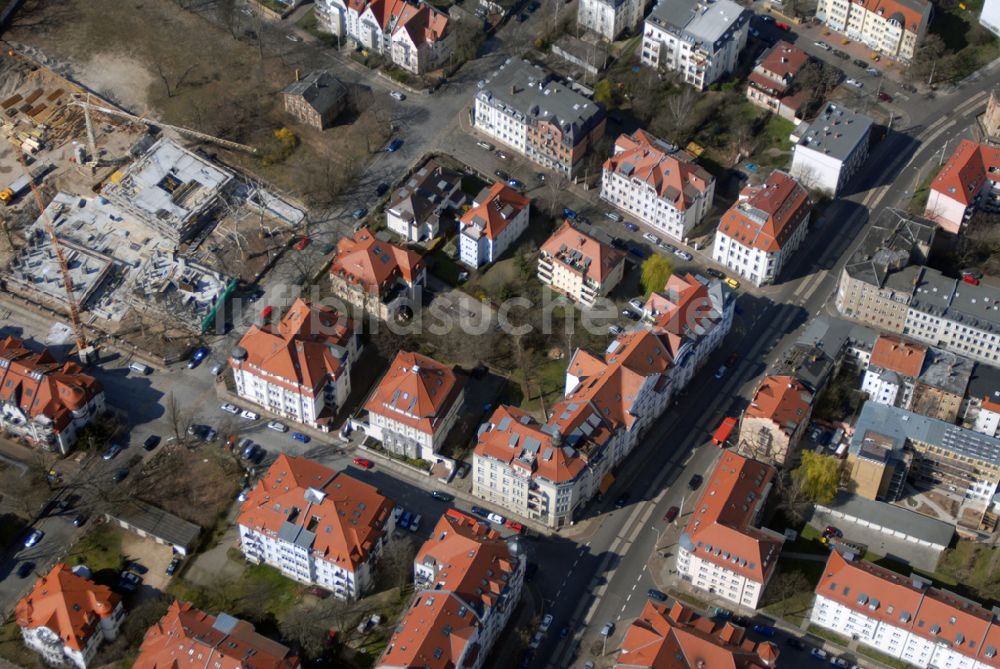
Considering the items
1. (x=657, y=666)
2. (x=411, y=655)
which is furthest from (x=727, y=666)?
(x=411, y=655)

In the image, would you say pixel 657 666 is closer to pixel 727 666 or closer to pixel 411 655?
pixel 727 666
